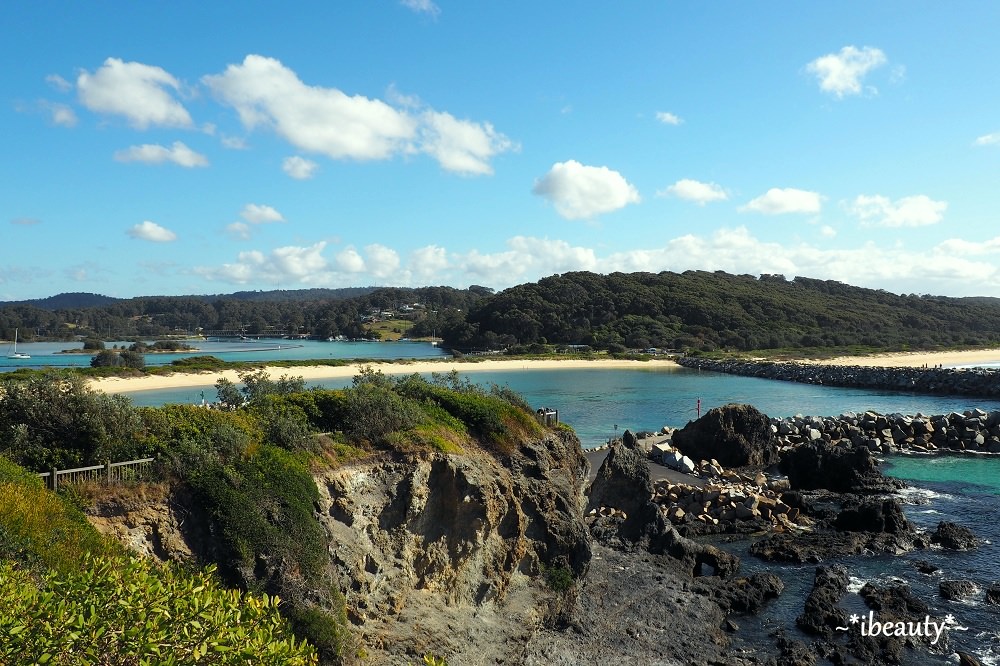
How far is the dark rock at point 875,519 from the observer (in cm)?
2130

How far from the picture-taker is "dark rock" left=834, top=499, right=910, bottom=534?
21297 millimetres

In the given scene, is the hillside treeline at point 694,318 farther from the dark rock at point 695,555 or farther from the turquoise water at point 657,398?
the dark rock at point 695,555

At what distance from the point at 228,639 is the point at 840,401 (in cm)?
6067

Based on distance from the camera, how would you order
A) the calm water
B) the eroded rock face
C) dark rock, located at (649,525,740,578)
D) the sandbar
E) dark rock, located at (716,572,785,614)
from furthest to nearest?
the sandbar < the calm water < dark rock, located at (649,525,740,578) < dark rock, located at (716,572,785,614) < the eroded rock face

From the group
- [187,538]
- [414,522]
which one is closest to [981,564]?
[414,522]

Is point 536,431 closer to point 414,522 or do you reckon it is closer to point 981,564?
point 414,522

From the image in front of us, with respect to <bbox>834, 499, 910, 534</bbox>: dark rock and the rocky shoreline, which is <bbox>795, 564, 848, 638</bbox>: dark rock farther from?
the rocky shoreline

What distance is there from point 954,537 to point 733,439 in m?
11.9

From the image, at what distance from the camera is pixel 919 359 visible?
9338 cm

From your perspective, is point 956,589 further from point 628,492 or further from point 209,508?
point 209,508

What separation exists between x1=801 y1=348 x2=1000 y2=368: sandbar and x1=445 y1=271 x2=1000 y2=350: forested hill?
8.05m

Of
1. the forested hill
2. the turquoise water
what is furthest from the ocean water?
the forested hill

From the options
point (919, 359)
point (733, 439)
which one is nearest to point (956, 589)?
point (733, 439)

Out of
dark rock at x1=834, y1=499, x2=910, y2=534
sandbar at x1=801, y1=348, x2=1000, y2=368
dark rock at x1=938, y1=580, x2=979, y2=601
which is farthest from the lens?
sandbar at x1=801, y1=348, x2=1000, y2=368
